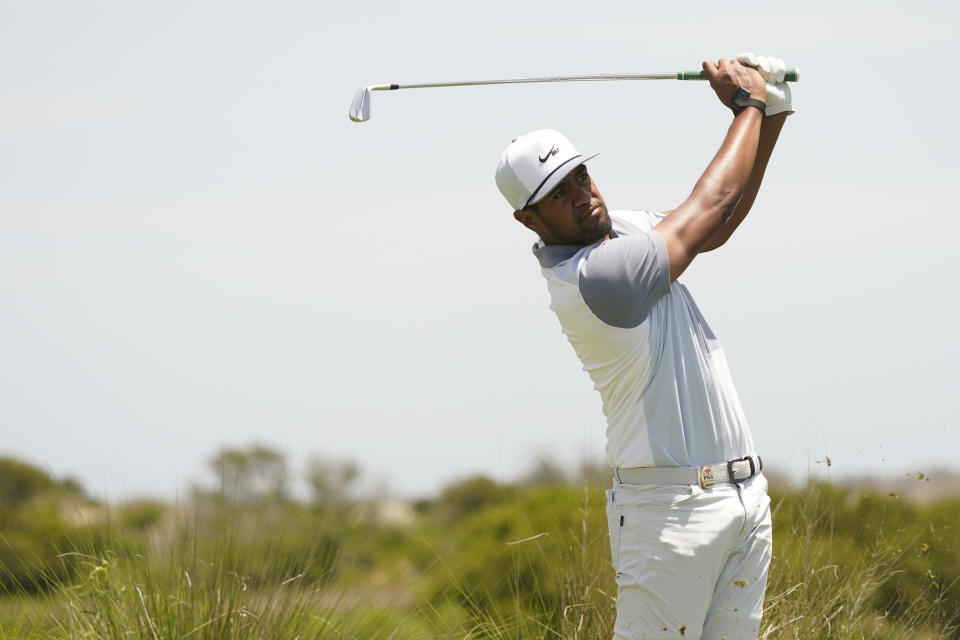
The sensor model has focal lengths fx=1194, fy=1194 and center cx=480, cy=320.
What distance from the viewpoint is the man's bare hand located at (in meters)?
3.30

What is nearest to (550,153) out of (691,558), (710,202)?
(710,202)

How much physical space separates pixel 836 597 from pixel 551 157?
7.97 feet

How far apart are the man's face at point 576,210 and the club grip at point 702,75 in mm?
547

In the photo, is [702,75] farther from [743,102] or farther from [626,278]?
[626,278]

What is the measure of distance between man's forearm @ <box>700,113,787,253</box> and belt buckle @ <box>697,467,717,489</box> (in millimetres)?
811

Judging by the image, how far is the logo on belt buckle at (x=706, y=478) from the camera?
3141 millimetres

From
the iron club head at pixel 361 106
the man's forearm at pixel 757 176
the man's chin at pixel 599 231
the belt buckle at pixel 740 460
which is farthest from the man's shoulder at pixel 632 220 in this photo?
the iron club head at pixel 361 106

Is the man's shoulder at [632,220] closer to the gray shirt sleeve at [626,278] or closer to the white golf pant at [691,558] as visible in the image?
the gray shirt sleeve at [626,278]

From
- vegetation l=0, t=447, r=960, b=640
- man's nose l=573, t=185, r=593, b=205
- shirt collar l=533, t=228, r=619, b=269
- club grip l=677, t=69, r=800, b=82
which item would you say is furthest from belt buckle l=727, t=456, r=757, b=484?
vegetation l=0, t=447, r=960, b=640

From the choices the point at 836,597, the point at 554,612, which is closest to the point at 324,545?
the point at 554,612

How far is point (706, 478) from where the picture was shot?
314 centimetres

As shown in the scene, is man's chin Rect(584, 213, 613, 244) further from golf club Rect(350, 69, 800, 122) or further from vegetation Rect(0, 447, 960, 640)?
vegetation Rect(0, 447, 960, 640)

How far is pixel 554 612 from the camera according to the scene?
512cm

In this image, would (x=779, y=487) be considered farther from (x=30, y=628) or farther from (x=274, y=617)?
(x=30, y=628)
